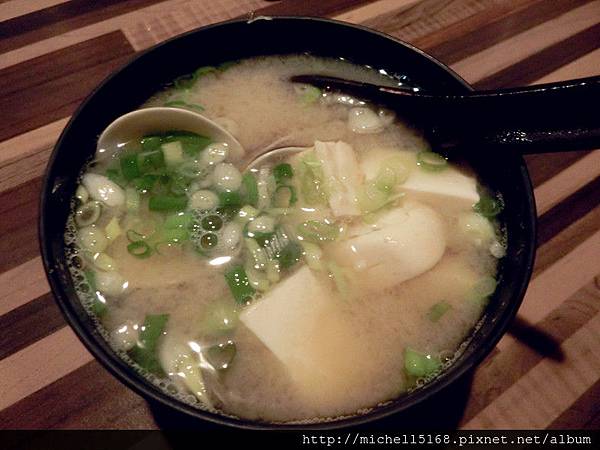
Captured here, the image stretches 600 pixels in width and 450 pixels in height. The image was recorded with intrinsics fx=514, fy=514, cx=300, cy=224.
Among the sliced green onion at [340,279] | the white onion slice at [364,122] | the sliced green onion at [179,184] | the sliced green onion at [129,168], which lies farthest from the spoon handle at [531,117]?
the sliced green onion at [129,168]

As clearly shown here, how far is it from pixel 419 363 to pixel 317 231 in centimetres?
37

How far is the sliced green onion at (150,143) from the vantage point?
127 centimetres

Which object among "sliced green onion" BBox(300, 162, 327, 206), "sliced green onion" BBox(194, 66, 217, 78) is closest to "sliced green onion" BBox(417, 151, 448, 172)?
"sliced green onion" BBox(300, 162, 327, 206)

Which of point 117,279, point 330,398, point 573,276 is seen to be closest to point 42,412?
point 117,279

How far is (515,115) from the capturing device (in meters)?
1.14

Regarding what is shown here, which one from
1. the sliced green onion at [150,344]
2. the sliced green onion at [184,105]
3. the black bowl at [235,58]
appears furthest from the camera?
the sliced green onion at [184,105]

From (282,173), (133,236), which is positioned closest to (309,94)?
(282,173)

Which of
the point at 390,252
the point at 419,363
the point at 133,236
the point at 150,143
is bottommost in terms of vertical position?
the point at 419,363

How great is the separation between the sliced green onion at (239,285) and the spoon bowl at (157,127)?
32 centimetres

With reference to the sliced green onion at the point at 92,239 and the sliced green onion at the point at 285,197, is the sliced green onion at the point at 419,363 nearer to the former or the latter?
the sliced green onion at the point at 285,197

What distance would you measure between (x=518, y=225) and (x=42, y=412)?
1082 mm

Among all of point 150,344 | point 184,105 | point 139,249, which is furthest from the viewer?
point 184,105

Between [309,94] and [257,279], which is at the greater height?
[309,94]

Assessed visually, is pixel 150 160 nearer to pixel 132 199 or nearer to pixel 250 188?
pixel 132 199
